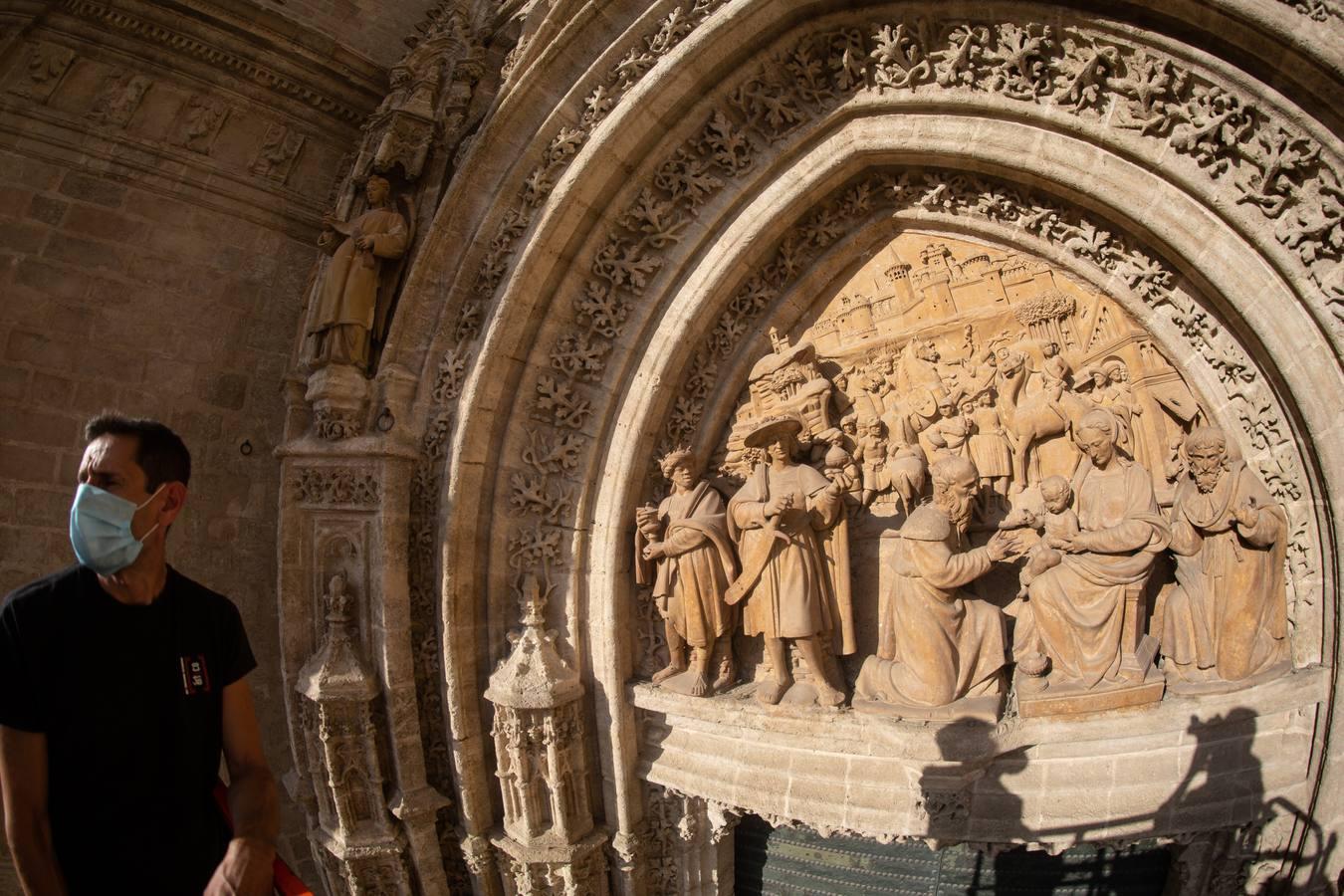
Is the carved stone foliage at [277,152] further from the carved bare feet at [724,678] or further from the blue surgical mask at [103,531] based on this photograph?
the carved bare feet at [724,678]

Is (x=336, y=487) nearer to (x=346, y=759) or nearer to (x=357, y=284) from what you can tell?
(x=357, y=284)

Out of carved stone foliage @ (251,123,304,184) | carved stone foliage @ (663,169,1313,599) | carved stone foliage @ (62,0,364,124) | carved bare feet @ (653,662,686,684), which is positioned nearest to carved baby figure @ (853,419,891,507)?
carved stone foliage @ (663,169,1313,599)

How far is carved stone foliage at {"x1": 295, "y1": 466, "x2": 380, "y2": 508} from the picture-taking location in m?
4.65

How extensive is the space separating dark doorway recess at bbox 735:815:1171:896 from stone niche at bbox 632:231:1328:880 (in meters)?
0.61

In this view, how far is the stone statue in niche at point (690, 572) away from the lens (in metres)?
4.39

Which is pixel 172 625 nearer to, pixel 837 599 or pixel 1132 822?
pixel 837 599

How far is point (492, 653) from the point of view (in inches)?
187

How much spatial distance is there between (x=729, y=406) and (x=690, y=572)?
1175 millimetres

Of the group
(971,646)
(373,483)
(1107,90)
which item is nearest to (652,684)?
(971,646)

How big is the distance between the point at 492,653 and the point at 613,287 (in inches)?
102

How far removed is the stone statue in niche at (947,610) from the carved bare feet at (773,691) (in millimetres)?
599

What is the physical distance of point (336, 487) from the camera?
4.67 metres

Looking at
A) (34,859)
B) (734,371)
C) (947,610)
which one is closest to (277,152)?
(734,371)

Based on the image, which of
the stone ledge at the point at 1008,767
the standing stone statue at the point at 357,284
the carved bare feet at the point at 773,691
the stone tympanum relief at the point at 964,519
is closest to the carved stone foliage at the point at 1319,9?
the stone tympanum relief at the point at 964,519
